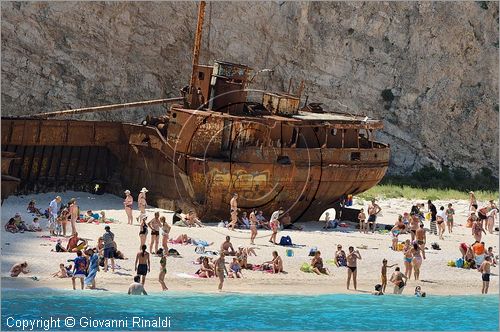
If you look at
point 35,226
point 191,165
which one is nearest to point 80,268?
point 35,226

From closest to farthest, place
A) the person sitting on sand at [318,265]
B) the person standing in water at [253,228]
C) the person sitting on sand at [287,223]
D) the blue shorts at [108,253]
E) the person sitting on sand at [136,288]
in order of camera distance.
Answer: the person sitting on sand at [136,288] < the blue shorts at [108,253] < the person sitting on sand at [318,265] < the person standing in water at [253,228] < the person sitting on sand at [287,223]

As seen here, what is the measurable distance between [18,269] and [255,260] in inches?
219

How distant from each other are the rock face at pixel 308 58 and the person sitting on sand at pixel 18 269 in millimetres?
21808

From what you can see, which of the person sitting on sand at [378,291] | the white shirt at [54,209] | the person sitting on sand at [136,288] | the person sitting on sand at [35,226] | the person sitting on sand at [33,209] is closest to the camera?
the person sitting on sand at [136,288]

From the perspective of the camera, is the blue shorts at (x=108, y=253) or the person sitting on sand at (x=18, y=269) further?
the blue shorts at (x=108, y=253)

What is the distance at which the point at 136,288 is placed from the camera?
2317cm

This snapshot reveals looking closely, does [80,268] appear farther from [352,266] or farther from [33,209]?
[33,209]

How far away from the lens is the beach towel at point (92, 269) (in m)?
23.6

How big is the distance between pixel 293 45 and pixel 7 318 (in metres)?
31.5

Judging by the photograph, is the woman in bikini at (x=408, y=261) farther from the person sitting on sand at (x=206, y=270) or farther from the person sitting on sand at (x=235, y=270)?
the person sitting on sand at (x=206, y=270)

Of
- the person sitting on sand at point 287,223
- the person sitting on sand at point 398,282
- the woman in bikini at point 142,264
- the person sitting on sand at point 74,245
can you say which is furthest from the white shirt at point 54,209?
the person sitting on sand at point 398,282

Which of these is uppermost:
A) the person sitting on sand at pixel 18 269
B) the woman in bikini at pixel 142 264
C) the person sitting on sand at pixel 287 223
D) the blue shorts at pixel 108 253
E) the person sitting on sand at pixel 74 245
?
the person sitting on sand at pixel 287 223

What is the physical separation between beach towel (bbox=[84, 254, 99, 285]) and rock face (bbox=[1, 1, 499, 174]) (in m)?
22.6

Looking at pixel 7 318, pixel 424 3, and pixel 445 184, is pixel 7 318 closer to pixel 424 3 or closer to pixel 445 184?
pixel 445 184
